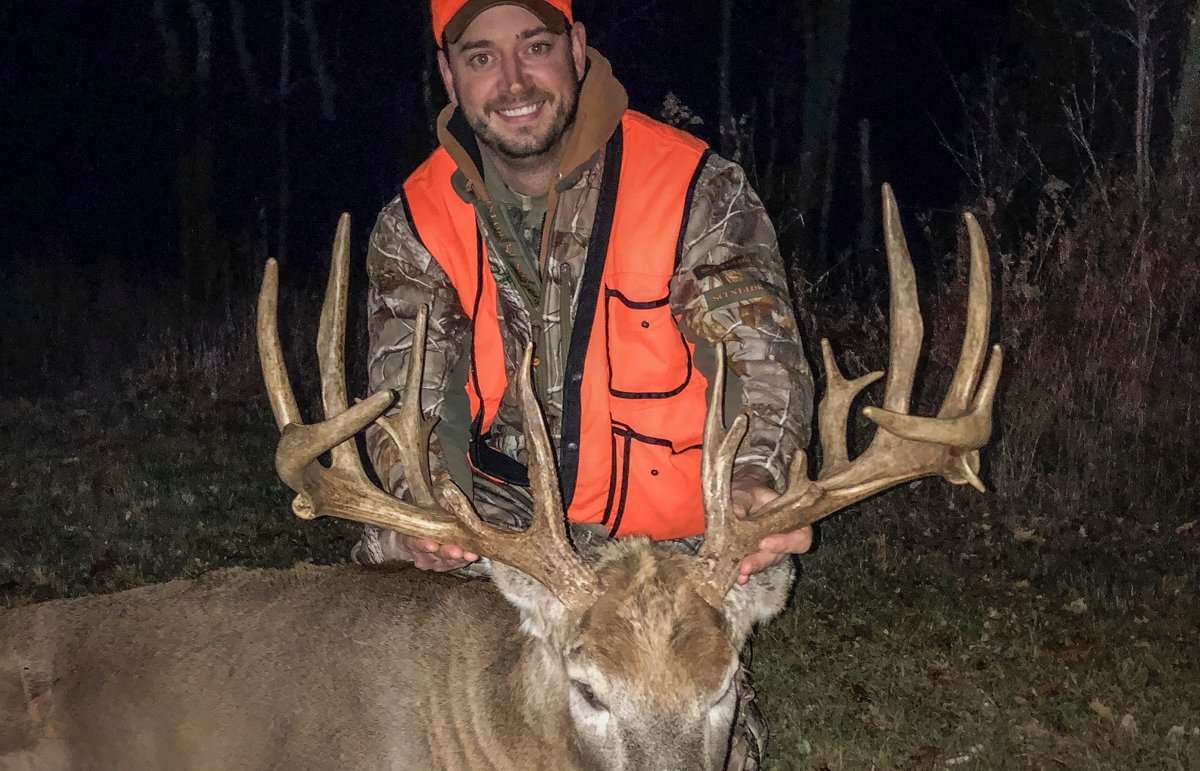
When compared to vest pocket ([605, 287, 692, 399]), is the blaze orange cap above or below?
above

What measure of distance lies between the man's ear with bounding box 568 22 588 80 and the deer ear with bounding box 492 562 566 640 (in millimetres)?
1982

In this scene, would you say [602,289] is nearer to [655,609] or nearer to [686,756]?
[655,609]

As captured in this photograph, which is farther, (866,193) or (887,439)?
(866,193)

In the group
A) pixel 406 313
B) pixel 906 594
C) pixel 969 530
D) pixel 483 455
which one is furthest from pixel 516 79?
pixel 969 530

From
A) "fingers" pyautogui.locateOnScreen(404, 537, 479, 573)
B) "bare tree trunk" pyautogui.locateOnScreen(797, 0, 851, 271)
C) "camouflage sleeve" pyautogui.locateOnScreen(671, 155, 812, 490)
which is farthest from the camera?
"bare tree trunk" pyautogui.locateOnScreen(797, 0, 851, 271)

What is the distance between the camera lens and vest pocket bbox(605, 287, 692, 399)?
14.2 ft

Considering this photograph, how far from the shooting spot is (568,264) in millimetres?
4414

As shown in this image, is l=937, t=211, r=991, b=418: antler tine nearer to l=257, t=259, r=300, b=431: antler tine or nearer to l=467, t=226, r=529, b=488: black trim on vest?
l=257, t=259, r=300, b=431: antler tine

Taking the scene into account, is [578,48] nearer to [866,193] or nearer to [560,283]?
[560,283]

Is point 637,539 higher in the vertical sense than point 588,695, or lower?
higher

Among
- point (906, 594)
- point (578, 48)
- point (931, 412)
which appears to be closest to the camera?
point (578, 48)

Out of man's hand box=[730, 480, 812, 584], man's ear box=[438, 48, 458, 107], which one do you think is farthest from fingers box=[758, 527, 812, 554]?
man's ear box=[438, 48, 458, 107]

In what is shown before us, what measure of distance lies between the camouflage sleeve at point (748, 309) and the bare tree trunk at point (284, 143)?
18.2 m

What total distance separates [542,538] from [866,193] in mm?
21790
